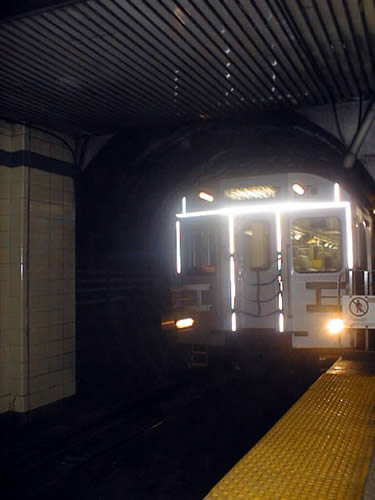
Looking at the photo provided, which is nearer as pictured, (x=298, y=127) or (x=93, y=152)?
(x=298, y=127)

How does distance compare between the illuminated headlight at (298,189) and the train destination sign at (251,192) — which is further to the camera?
the train destination sign at (251,192)

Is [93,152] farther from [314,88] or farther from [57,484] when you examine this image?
[57,484]

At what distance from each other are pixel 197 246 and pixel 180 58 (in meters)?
3.78

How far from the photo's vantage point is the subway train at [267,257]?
7453 millimetres

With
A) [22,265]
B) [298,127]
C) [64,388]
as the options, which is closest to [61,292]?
[22,265]

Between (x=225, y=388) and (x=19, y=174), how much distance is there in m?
4.19

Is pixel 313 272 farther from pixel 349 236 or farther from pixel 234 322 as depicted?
pixel 234 322

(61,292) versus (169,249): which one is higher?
(169,249)

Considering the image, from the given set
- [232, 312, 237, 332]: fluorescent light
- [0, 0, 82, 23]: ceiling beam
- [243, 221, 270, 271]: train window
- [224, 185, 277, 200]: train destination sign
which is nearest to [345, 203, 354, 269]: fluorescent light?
[224, 185, 277, 200]: train destination sign

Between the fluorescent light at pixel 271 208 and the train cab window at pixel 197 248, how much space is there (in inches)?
9.0

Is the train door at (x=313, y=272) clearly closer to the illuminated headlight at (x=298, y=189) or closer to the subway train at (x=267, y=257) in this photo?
the subway train at (x=267, y=257)

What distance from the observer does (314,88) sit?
5.88m

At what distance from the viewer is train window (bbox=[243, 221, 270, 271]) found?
809cm

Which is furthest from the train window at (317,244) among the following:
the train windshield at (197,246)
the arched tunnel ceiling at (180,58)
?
the arched tunnel ceiling at (180,58)
